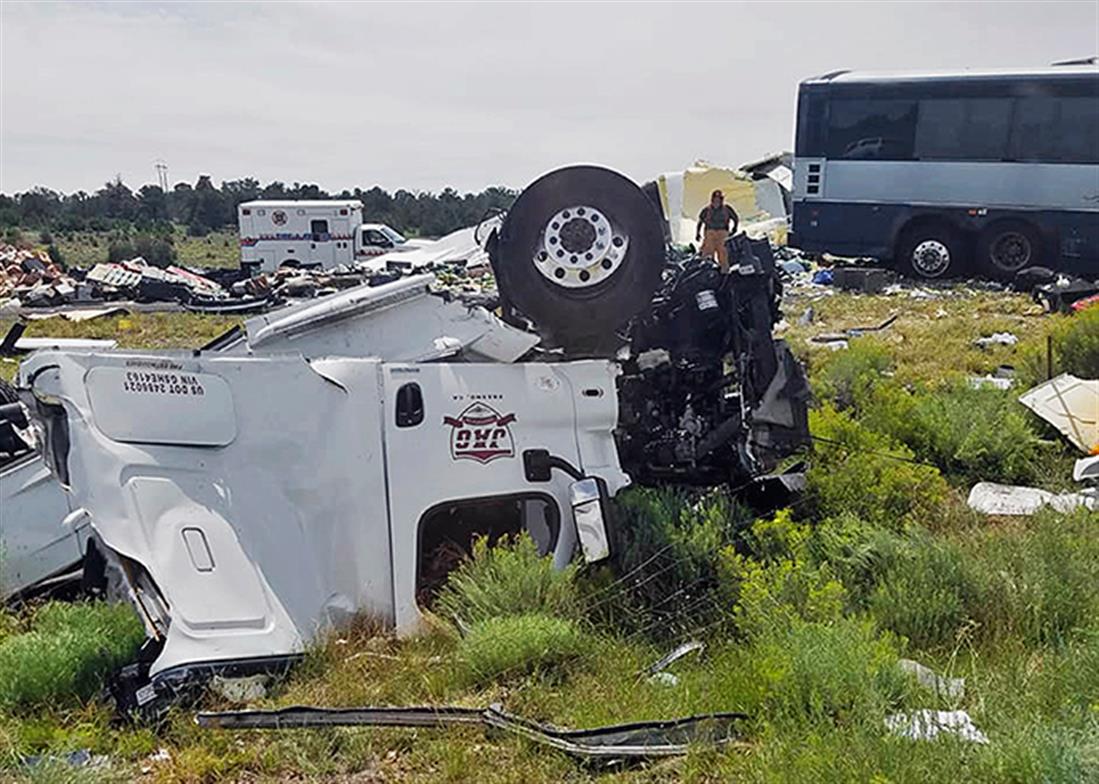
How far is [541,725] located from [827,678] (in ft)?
3.04

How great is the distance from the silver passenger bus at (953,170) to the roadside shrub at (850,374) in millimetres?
7977

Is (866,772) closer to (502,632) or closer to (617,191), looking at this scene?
(502,632)

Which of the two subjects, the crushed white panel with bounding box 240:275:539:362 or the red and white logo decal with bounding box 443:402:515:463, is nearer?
the red and white logo decal with bounding box 443:402:515:463

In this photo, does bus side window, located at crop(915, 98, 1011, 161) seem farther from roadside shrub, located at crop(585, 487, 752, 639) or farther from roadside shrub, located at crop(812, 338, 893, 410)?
roadside shrub, located at crop(585, 487, 752, 639)

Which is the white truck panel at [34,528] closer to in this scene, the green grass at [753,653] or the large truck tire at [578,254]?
the green grass at [753,653]

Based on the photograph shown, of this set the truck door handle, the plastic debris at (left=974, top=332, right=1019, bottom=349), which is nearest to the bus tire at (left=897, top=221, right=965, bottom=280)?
the plastic debris at (left=974, top=332, right=1019, bottom=349)

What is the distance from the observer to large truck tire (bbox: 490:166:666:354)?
14.9 ft

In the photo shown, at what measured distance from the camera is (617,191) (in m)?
4.56

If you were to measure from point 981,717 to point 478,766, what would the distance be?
151cm

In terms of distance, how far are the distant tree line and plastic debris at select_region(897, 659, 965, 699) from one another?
4730 cm

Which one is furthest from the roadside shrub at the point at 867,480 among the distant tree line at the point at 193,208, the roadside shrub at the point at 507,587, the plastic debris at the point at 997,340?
the distant tree line at the point at 193,208

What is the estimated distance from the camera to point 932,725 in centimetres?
280

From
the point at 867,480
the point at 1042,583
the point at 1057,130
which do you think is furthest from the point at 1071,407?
the point at 1057,130

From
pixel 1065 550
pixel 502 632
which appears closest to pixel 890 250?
pixel 1065 550
